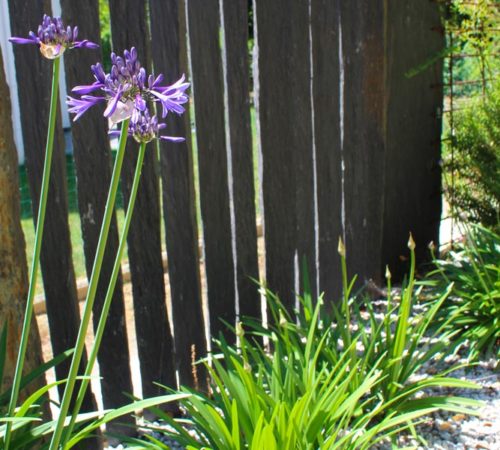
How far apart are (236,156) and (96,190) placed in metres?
0.64

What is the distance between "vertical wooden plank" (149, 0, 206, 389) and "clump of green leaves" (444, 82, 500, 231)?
165 centimetres

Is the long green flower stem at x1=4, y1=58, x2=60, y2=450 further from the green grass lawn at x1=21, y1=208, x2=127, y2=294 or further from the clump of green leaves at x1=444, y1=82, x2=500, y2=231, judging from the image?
the green grass lawn at x1=21, y1=208, x2=127, y2=294

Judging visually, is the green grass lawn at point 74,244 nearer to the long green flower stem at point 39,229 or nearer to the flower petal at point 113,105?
the long green flower stem at point 39,229

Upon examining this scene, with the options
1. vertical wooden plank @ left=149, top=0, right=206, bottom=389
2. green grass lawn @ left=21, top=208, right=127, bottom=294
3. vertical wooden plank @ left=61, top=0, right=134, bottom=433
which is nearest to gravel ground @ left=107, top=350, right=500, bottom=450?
vertical wooden plank @ left=61, top=0, right=134, bottom=433

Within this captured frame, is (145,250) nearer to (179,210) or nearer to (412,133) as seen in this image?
(179,210)

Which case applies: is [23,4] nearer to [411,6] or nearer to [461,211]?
[411,6]

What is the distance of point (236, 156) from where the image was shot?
306 centimetres

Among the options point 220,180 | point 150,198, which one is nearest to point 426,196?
point 220,180

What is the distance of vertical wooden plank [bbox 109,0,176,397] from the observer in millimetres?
2629

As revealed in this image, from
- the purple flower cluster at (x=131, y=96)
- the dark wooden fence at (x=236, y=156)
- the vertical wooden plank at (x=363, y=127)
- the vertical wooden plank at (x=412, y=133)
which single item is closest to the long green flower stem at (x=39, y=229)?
the purple flower cluster at (x=131, y=96)

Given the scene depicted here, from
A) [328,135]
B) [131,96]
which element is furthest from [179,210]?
[131,96]

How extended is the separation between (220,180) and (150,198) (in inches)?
14.5

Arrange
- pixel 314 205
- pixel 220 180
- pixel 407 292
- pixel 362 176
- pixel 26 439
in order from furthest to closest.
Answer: pixel 362 176 < pixel 314 205 < pixel 220 180 < pixel 407 292 < pixel 26 439

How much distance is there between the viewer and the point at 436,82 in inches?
169
